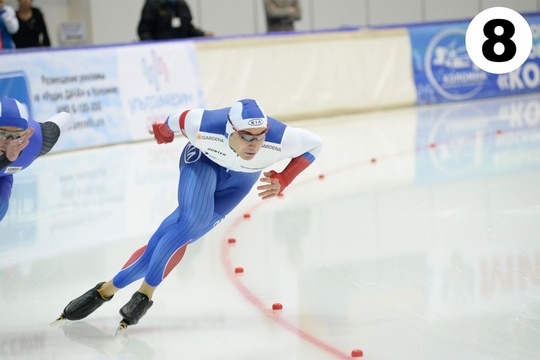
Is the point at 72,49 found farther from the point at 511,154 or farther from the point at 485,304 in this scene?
the point at 485,304

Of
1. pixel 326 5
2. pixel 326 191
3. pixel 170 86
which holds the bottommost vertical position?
pixel 326 191

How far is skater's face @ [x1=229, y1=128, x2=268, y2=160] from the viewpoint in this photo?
417 cm

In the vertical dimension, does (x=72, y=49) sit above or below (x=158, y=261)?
above

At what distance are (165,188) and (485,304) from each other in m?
4.36

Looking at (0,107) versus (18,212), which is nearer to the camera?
(0,107)

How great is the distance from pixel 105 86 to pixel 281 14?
3341 millimetres

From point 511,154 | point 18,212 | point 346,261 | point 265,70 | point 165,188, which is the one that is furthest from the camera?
point 265,70

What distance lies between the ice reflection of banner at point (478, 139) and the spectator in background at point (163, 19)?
11.6 ft

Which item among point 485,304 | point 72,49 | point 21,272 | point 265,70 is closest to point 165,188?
point 21,272

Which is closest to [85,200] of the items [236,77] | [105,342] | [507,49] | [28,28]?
[105,342]

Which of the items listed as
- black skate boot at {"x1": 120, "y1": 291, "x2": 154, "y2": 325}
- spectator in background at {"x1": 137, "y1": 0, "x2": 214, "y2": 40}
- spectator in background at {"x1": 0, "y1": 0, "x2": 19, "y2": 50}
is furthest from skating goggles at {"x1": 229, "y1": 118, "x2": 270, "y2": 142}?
spectator in background at {"x1": 137, "y1": 0, "x2": 214, "y2": 40}

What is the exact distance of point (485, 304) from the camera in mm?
4457

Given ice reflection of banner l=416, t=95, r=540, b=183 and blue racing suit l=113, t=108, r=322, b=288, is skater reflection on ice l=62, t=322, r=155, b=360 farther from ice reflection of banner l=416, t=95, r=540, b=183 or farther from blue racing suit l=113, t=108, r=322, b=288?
ice reflection of banner l=416, t=95, r=540, b=183

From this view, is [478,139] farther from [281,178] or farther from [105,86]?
[281,178]
